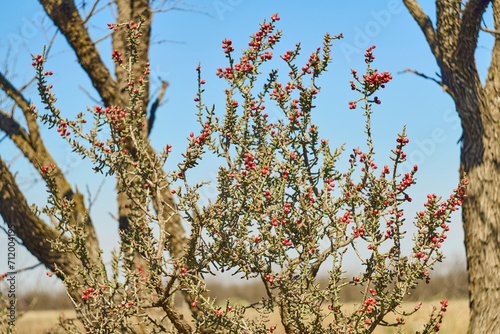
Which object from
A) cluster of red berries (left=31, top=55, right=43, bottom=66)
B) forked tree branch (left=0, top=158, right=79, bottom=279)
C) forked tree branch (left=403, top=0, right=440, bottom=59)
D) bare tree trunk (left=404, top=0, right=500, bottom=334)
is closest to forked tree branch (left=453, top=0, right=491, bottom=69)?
bare tree trunk (left=404, top=0, right=500, bottom=334)

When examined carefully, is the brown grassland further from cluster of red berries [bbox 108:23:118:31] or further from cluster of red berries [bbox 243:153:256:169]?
cluster of red berries [bbox 108:23:118:31]

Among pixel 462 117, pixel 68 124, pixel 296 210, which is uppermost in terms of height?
pixel 462 117

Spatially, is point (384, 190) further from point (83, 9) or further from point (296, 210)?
point (83, 9)

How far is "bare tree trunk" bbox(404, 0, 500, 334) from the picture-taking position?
5.80 metres

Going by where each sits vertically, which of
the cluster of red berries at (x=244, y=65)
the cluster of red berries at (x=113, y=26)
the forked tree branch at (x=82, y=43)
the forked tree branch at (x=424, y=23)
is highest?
the forked tree branch at (x=424, y=23)

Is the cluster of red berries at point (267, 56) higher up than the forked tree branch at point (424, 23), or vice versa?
the forked tree branch at point (424, 23)

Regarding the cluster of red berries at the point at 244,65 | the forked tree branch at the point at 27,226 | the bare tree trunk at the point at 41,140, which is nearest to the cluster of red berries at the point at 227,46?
the cluster of red berries at the point at 244,65

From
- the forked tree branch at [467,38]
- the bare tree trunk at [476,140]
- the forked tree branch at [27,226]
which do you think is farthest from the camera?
the forked tree branch at [467,38]

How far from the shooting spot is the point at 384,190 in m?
3.23

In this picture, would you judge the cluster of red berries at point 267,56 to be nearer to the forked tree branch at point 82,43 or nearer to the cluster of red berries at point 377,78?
the cluster of red berries at point 377,78

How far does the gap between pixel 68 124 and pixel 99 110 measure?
0.26 meters

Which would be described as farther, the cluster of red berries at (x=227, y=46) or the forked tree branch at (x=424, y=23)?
the forked tree branch at (x=424, y=23)

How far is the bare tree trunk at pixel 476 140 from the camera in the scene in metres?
5.80

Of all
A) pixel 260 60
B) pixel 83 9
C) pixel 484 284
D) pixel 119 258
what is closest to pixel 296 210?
pixel 260 60
